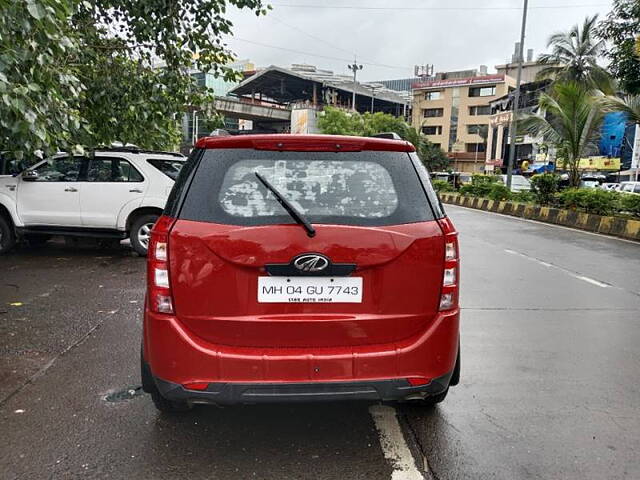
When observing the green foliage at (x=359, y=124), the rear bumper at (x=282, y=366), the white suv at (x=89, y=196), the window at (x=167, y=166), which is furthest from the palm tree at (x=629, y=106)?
the green foliage at (x=359, y=124)

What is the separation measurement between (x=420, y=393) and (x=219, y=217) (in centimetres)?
130

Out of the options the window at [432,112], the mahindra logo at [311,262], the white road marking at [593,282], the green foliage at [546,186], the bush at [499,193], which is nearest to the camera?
the mahindra logo at [311,262]

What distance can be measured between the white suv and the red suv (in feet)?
20.6

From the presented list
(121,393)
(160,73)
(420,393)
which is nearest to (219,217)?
(420,393)

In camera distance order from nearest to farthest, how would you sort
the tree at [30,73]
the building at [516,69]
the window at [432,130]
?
1. the tree at [30,73]
2. the building at [516,69]
3. the window at [432,130]

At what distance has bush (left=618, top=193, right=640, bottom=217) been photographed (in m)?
13.6

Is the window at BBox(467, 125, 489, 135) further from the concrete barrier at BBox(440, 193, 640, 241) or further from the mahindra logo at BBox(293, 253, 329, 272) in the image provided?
the mahindra logo at BBox(293, 253, 329, 272)

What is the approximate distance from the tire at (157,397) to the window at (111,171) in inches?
244

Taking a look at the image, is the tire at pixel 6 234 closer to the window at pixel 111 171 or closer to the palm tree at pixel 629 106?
the window at pixel 111 171

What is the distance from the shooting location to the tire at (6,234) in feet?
29.0

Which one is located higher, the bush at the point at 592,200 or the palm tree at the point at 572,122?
the palm tree at the point at 572,122

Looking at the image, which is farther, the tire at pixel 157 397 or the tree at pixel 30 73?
the tree at pixel 30 73

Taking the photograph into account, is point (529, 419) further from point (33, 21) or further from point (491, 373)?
point (33, 21)

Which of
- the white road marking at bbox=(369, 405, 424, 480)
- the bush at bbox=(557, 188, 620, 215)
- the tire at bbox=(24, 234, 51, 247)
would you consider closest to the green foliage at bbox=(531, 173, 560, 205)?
the bush at bbox=(557, 188, 620, 215)
